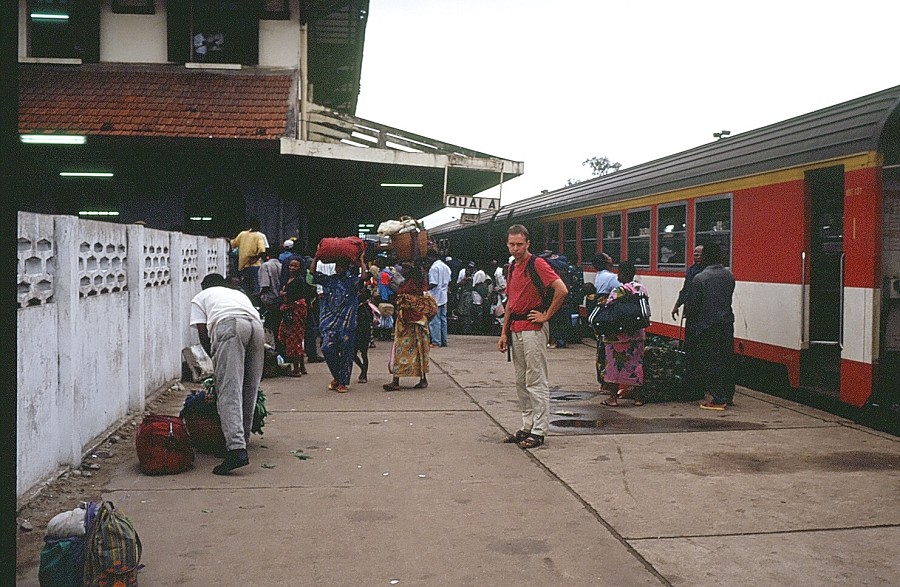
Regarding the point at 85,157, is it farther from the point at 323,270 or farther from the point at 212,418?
the point at 212,418

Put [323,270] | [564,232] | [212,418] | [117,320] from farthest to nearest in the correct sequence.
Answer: [564,232]
[323,270]
[117,320]
[212,418]

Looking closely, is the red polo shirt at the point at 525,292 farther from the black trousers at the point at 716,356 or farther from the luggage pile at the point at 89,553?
the luggage pile at the point at 89,553

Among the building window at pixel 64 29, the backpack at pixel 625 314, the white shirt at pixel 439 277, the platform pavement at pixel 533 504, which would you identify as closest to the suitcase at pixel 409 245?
the platform pavement at pixel 533 504

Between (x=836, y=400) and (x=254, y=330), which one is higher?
(x=254, y=330)

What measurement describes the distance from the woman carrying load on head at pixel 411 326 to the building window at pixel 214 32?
26.4 feet

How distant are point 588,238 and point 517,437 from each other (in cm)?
1021

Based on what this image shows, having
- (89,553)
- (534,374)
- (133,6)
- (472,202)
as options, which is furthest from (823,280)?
(133,6)

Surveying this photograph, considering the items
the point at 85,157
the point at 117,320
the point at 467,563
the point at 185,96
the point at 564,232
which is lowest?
the point at 467,563

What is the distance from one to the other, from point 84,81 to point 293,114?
3.89 metres

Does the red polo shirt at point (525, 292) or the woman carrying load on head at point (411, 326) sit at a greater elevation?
the red polo shirt at point (525, 292)

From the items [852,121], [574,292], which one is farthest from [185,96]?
[852,121]

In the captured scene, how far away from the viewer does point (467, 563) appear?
451 cm

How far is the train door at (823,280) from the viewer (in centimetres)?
933

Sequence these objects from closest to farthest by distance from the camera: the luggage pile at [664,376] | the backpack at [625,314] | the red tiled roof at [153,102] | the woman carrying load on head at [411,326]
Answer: the backpack at [625,314], the luggage pile at [664,376], the woman carrying load on head at [411,326], the red tiled roof at [153,102]
